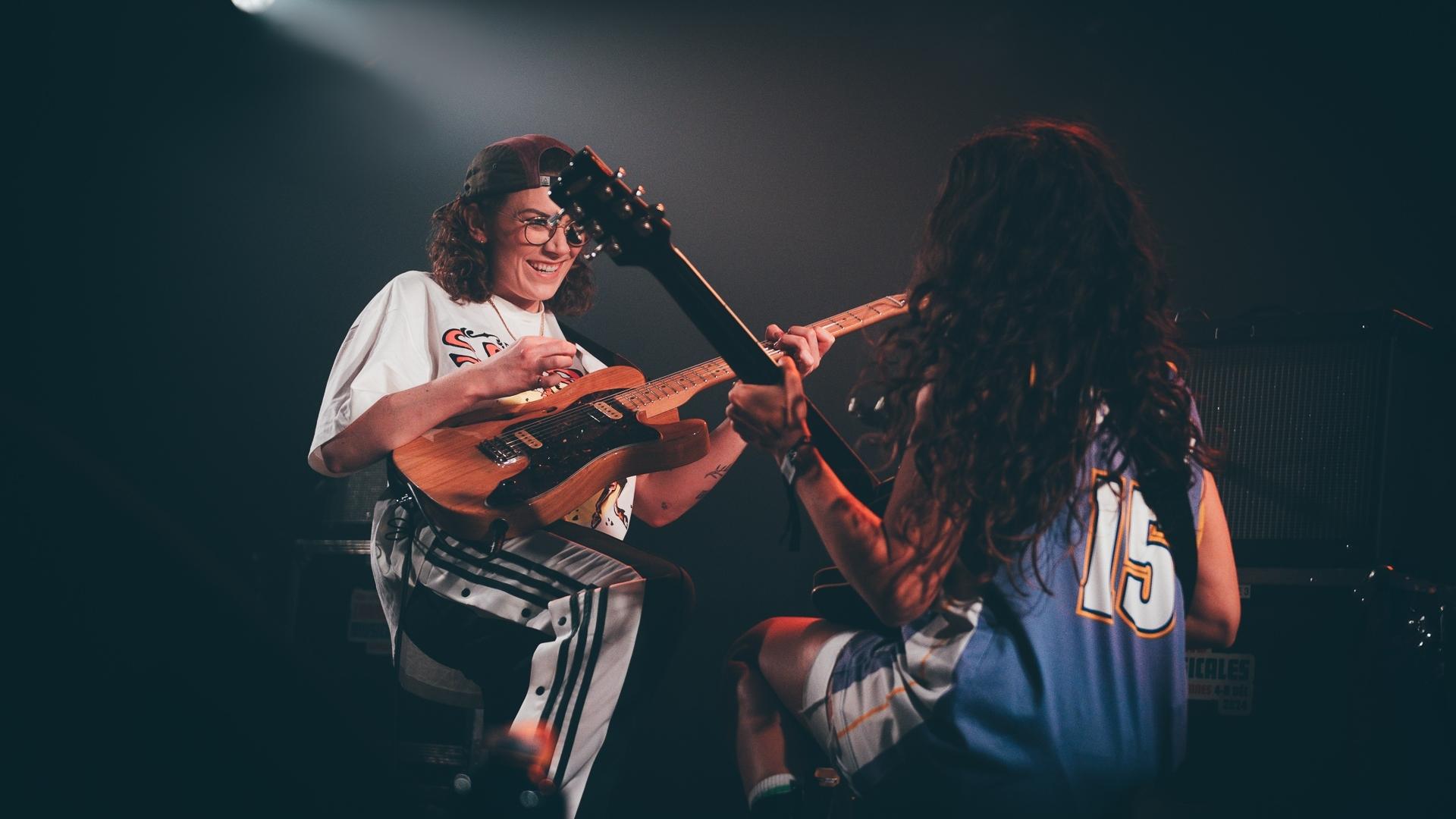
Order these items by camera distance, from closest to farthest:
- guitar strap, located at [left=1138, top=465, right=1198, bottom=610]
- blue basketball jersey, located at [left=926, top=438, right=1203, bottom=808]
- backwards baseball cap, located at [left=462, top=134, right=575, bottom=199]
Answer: blue basketball jersey, located at [left=926, top=438, right=1203, bottom=808] < guitar strap, located at [left=1138, top=465, right=1198, bottom=610] < backwards baseball cap, located at [left=462, top=134, right=575, bottom=199]

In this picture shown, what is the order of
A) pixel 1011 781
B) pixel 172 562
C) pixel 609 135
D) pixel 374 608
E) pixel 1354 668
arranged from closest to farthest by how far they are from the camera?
1. pixel 1011 781
2. pixel 1354 668
3. pixel 172 562
4. pixel 374 608
5. pixel 609 135

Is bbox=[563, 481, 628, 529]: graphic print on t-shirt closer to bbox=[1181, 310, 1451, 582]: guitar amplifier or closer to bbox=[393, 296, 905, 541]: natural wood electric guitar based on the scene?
bbox=[393, 296, 905, 541]: natural wood electric guitar

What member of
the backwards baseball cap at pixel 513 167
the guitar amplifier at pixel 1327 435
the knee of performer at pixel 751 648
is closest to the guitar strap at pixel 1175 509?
the knee of performer at pixel 751 648

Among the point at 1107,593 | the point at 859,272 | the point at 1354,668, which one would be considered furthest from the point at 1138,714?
the point at 859,272

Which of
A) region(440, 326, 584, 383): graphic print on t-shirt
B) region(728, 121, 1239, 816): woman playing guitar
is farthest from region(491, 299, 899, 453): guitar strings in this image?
region(728, 121, 1239, 816): woman playing guitar

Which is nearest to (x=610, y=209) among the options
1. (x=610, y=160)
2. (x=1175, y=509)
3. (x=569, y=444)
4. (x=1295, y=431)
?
(x=569, y=444)

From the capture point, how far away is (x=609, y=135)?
3.40 m

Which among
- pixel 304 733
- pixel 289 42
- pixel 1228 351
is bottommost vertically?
pixel 304 733

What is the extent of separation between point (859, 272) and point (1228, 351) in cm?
117

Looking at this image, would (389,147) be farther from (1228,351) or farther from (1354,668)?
(1354,668)

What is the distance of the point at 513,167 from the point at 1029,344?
1456 millimetres

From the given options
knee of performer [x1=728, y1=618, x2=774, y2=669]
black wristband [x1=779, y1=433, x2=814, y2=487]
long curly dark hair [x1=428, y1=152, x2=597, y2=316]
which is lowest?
knee of performer [x1=728, y1=618, x2=774, y2=669]

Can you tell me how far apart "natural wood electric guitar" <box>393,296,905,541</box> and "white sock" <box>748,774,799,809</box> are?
25.7 inches

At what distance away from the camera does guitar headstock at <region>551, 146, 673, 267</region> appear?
1.63m
